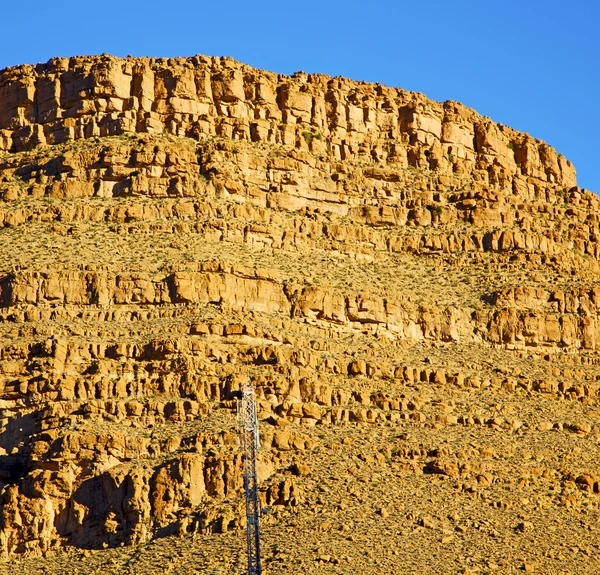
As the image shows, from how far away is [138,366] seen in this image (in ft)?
278

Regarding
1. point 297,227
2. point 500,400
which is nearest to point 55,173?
point 297,227

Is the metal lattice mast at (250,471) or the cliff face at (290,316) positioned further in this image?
the cliff face at (290,316)

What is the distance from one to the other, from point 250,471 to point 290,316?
15.7 m

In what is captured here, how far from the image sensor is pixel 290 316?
9169 cm

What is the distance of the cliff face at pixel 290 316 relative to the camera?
7906cm

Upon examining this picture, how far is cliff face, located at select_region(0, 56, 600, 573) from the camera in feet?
259

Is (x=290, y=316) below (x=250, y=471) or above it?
above

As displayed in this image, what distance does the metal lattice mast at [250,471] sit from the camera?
239 ft

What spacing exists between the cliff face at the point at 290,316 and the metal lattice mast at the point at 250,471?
36.0 inches

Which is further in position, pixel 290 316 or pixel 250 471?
pixel 290 316

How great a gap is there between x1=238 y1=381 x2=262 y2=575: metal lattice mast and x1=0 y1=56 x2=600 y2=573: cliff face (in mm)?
914

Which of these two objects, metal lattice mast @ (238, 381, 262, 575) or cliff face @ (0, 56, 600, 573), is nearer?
metal lattice mast @ (238, 381, 262, 575)

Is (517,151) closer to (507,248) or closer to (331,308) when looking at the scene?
(507,248)

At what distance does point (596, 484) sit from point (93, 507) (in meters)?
20.7
